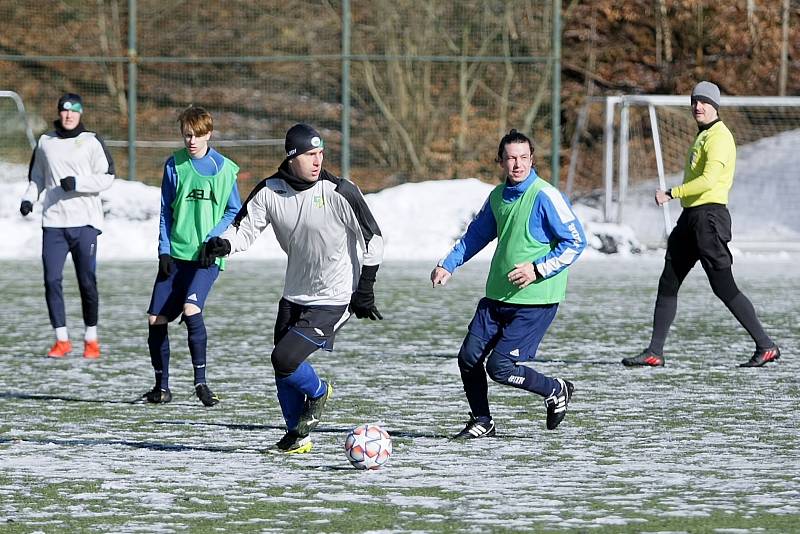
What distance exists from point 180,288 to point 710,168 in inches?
142

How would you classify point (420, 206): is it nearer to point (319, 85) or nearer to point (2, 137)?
point (319, 85)

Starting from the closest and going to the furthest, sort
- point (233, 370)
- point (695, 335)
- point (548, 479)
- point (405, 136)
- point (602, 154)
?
point (548, 479), point (233, 370), point (695, 335), point (405, 136), point (602, 154)

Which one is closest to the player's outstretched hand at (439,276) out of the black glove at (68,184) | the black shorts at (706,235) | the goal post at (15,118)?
the black shorts at (706,235)

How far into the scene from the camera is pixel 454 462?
7.23 m

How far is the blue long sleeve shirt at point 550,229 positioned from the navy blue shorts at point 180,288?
190cm

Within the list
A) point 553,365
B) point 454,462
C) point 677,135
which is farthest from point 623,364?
point 677,135

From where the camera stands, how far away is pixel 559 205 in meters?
7.80

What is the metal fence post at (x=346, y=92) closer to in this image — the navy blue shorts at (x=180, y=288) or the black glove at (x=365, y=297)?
the navy blue shorts at (x=180, y=288)

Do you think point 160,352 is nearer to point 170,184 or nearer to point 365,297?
point 170,184

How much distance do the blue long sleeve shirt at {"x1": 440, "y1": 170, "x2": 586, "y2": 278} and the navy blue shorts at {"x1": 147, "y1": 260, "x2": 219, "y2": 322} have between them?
1896 mm

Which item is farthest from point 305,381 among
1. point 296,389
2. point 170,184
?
point 170,184

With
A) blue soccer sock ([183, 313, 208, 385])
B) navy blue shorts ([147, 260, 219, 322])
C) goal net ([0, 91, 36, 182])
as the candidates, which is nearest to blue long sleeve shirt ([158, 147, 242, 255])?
navy blue shorts ([147, 260, 219, 322])

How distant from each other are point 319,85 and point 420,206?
3479mm

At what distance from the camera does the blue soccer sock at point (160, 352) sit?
930cm
